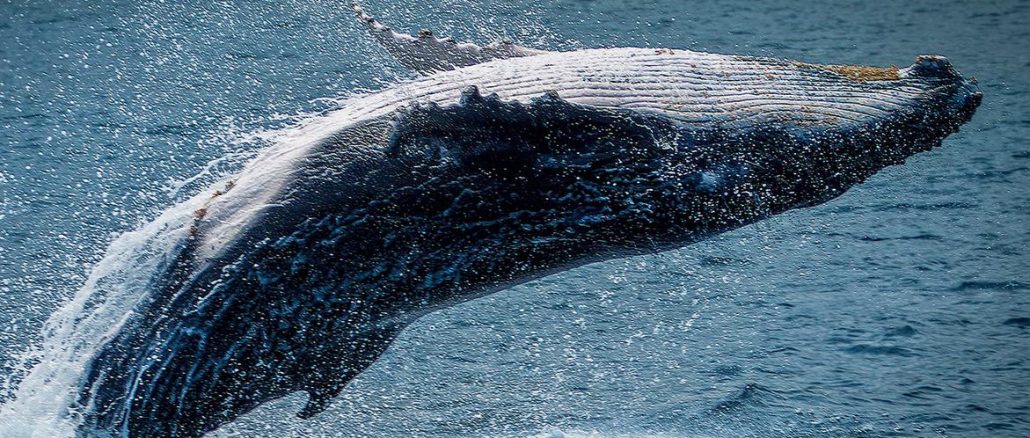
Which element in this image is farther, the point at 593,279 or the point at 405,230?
the point at 593,279

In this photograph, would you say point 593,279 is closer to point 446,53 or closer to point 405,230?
point 446,53

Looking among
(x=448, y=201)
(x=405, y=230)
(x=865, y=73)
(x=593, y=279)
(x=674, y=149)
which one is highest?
(x=865, y=73)

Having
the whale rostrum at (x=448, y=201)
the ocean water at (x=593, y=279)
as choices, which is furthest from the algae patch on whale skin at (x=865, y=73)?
the ocean water at (x=593, y=279)

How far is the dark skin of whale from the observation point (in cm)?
633

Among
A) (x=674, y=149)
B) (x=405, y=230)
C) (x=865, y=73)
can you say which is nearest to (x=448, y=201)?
(x=405, y=230)

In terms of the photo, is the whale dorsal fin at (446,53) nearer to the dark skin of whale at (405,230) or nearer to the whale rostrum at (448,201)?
the whale rostrum at (448,201)

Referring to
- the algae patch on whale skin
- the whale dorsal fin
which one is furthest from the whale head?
the whale dorsal fin

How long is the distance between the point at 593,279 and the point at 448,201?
465cm

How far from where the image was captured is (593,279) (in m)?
10.8

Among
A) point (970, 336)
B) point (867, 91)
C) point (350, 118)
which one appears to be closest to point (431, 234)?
point (350, 118)

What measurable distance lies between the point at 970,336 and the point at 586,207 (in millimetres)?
4895

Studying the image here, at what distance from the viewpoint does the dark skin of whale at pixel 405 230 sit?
6328mm

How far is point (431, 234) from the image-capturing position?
6.45 m

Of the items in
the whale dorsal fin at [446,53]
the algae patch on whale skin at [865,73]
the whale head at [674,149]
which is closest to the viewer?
the whale head at [674,149]
